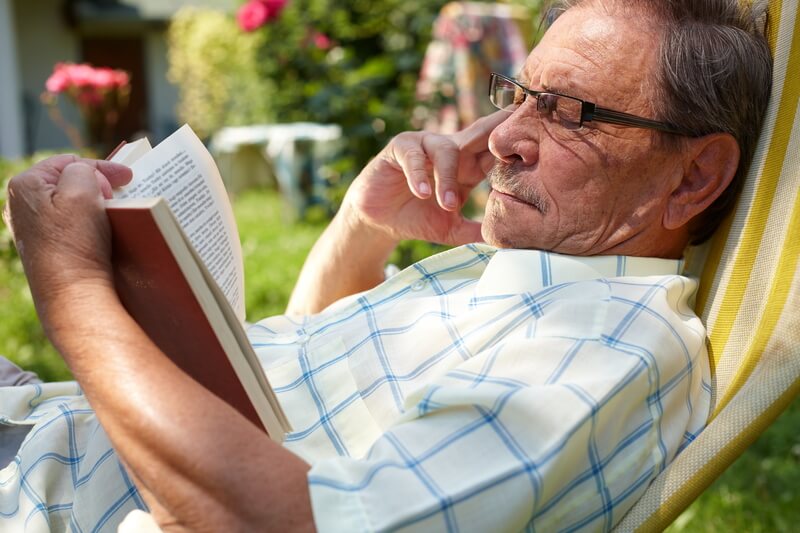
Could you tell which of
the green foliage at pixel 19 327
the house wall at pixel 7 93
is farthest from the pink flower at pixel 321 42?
the house wall at pixel 7 93

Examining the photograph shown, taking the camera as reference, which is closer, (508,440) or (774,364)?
(508,440)

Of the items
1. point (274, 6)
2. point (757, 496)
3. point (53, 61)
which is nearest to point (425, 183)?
point (757, 496)

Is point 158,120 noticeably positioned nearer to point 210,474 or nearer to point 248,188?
point 248,188

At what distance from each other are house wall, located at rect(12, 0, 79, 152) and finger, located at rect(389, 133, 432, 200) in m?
15.0

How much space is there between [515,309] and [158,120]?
18.8 m

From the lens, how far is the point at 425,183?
2170mm

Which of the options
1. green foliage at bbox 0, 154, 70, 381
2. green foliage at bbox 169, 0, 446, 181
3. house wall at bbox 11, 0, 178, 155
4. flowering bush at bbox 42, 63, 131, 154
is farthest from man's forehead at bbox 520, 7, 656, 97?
house wall at bbox 11, 0, 178, 155

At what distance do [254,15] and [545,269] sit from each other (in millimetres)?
5334

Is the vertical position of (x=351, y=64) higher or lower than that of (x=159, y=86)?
higher

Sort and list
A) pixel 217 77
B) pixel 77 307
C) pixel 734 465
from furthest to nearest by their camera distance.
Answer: pixel 217 77, pixel 734 465, pixel 77 307

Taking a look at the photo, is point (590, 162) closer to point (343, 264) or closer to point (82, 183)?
point (343, 264)

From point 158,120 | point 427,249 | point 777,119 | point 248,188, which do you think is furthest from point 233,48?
point 777,119

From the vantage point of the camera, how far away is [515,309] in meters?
1.65

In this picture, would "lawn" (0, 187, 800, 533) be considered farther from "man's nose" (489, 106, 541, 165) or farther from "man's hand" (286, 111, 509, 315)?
"man's nose" (489, 106, 541, 165)
